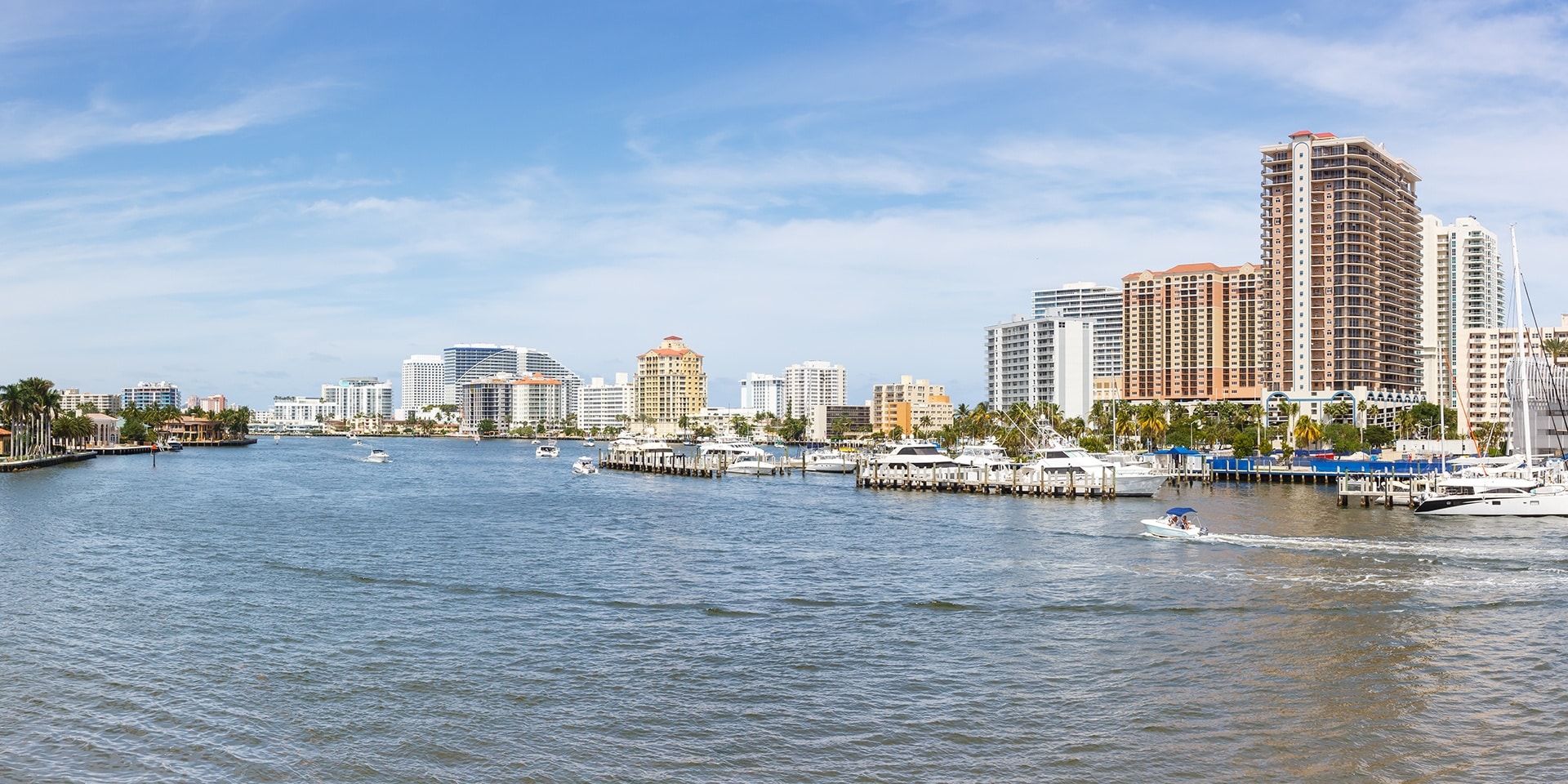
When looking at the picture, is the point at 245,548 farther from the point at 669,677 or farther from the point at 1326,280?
the point at 1326,280

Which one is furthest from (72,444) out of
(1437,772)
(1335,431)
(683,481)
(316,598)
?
(1437,772)

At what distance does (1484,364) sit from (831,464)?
12274 centimetres

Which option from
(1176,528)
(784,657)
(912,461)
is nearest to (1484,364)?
(912,461)

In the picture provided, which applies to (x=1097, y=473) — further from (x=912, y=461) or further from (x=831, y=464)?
(x=831, y=464)

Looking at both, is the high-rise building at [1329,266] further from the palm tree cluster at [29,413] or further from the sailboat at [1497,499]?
the palm tree cluster at [29,413]

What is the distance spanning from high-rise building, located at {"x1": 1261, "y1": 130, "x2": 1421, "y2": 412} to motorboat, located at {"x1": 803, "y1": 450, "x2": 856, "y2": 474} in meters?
72.2

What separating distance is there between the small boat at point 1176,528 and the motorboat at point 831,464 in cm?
7164

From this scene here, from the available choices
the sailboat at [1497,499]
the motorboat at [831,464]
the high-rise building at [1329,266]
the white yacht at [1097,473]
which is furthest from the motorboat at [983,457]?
the high-rise building at [1329,266]

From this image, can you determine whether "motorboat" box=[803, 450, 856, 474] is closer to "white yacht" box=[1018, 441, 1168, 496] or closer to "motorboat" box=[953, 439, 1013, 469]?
"motorboat" box=[953, 439, 1013, 469]

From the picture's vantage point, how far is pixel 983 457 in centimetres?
9831

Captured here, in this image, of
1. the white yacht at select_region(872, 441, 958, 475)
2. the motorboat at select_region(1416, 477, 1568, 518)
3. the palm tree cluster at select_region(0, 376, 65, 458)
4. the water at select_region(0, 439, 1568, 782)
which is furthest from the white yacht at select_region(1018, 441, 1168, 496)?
the palm tree cluster at select_region(0, 376, 65, 458)

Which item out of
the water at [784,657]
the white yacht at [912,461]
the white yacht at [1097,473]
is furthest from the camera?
the white yacht at [912,461]

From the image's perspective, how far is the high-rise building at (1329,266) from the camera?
16362 cm

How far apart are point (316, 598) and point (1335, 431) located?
441 feet
